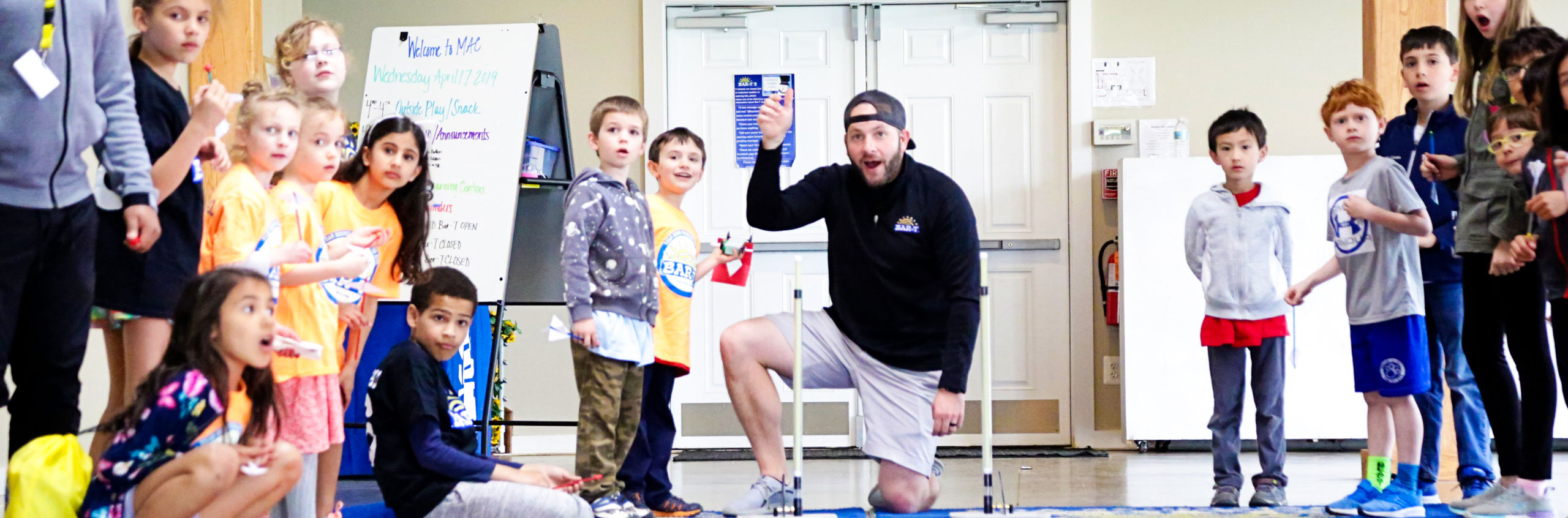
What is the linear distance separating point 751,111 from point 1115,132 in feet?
5.09

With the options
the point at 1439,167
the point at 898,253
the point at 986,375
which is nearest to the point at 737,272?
the point at 898,253

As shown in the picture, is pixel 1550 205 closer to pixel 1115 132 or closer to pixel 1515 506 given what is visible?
pixel 1515 506

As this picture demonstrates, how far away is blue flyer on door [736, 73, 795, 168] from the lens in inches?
202

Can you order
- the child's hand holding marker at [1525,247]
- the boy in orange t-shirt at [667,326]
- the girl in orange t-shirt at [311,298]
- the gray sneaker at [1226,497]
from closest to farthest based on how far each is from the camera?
the girl in orange t-shirt at [311,298]
the child's hand holding marker at [1525,247]
the boy in orange t-shirt at [667,326]
the gray sneaker at [1226,497]

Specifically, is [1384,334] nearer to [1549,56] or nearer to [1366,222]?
[1366,222]

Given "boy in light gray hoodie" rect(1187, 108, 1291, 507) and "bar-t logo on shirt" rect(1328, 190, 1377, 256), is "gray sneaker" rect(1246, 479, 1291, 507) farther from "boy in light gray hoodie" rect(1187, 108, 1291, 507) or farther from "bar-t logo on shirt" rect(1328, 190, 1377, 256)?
"bar-t logo on shirt" rect(1328, 190, 1377, 256)

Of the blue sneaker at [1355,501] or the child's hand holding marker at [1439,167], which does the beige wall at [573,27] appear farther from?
the blue sneaker at [1355,501]

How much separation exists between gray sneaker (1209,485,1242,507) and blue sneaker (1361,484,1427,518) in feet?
1.01

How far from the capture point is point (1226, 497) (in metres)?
3.10

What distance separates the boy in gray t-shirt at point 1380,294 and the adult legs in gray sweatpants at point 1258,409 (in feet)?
0.61

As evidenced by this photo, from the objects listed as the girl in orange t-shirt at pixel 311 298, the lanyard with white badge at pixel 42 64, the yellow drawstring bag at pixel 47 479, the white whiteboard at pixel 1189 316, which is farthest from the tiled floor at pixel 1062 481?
the lanyard with white badge at pixel 42 64

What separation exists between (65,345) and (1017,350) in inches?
152

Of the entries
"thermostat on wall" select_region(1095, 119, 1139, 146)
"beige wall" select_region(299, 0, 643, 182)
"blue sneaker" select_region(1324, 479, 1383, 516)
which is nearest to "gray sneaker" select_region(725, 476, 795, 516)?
"blue sneaker" select_region(1324, 479, 1383, 516)

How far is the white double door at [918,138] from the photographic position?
16.8ft
